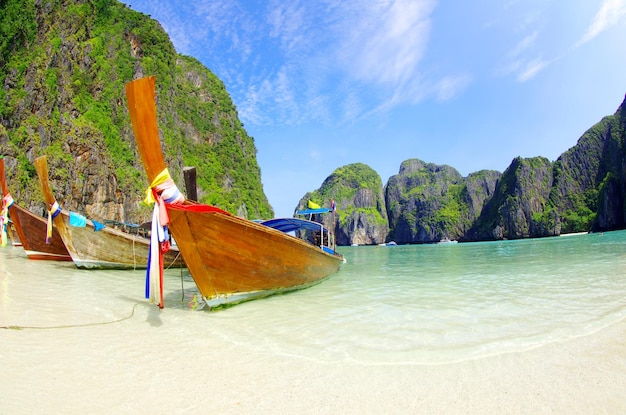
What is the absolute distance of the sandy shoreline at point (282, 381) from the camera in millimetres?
2244

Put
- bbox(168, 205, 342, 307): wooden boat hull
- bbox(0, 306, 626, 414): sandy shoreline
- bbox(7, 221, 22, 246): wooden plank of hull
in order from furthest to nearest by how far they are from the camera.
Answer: bbox(7, 221, 22, 246): wooden plank of hull
bbox(168, 205, 342, 307): wooden boat hull
bbox(0, 306, 626, 414): sandy shoreline

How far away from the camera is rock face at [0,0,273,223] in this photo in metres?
28.5

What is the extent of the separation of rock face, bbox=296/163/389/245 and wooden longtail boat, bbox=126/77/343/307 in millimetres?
123448

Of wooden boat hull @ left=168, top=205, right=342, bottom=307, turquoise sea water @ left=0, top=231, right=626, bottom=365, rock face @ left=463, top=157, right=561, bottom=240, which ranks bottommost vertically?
turquoise sea water @ left=0, top=231, right=626, bottom=365

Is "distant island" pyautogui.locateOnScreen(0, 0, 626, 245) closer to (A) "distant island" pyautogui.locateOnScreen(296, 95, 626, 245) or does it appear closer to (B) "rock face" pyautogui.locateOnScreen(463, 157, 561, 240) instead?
(B) "rock face" pyautogui.locateOnScreen(463, 157, 561, 240)

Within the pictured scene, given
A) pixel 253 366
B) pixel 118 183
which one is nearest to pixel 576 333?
pixel 253 366

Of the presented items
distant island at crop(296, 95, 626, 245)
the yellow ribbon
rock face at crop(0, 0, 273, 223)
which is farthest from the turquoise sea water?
distant island at crop(296, 95, 626, 245)

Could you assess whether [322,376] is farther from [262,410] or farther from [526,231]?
[526,231]

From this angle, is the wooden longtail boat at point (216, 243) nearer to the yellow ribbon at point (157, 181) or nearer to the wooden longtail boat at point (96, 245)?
the yellow ribbon at point (157, 181)

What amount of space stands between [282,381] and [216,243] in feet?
9.83

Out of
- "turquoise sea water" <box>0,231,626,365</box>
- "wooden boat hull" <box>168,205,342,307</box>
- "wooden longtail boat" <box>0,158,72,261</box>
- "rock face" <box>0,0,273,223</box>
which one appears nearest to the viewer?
"turquoise sea water" <box>0,231,626,365</box>

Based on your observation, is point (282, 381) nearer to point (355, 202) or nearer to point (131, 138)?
point (131, 138)

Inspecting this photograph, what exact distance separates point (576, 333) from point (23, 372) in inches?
217

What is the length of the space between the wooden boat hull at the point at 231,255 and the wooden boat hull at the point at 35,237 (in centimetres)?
1010
